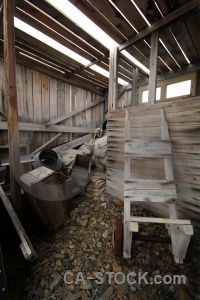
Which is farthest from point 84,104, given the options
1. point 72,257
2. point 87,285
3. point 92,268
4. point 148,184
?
point 87,285

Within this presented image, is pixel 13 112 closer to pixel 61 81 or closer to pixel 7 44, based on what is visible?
pixel 7 44

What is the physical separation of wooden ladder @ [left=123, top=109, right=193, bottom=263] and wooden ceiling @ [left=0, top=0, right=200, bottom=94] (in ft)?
4.69

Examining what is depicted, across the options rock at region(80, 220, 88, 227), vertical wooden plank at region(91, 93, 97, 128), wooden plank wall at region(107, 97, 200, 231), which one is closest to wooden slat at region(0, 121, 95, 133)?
vertical wooden plank at region(91, 93, 97, 128)

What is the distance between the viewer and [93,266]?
160 centimetres

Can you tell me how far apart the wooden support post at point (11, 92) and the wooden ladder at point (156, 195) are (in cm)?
163

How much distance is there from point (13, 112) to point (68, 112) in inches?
123

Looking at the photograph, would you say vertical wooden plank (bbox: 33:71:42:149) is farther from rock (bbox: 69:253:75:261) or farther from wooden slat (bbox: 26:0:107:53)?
rock (bbox: 69:253:75:261)

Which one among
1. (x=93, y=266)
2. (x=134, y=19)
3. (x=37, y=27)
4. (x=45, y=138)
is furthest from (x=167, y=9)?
(x=45, y=138)

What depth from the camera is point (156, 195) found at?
1533mm

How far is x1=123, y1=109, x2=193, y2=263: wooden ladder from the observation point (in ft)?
4.27

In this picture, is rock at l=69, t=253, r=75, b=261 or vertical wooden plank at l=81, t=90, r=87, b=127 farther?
vertical wooden plank at l=81, t=90, r=87, b=127

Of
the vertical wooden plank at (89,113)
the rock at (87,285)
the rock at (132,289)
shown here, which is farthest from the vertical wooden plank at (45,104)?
the rock at (132,289)

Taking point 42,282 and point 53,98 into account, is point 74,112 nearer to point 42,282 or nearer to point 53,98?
point 53,98

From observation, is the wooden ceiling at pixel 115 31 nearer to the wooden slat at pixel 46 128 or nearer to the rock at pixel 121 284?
the wooden slat at pixel 46 128
